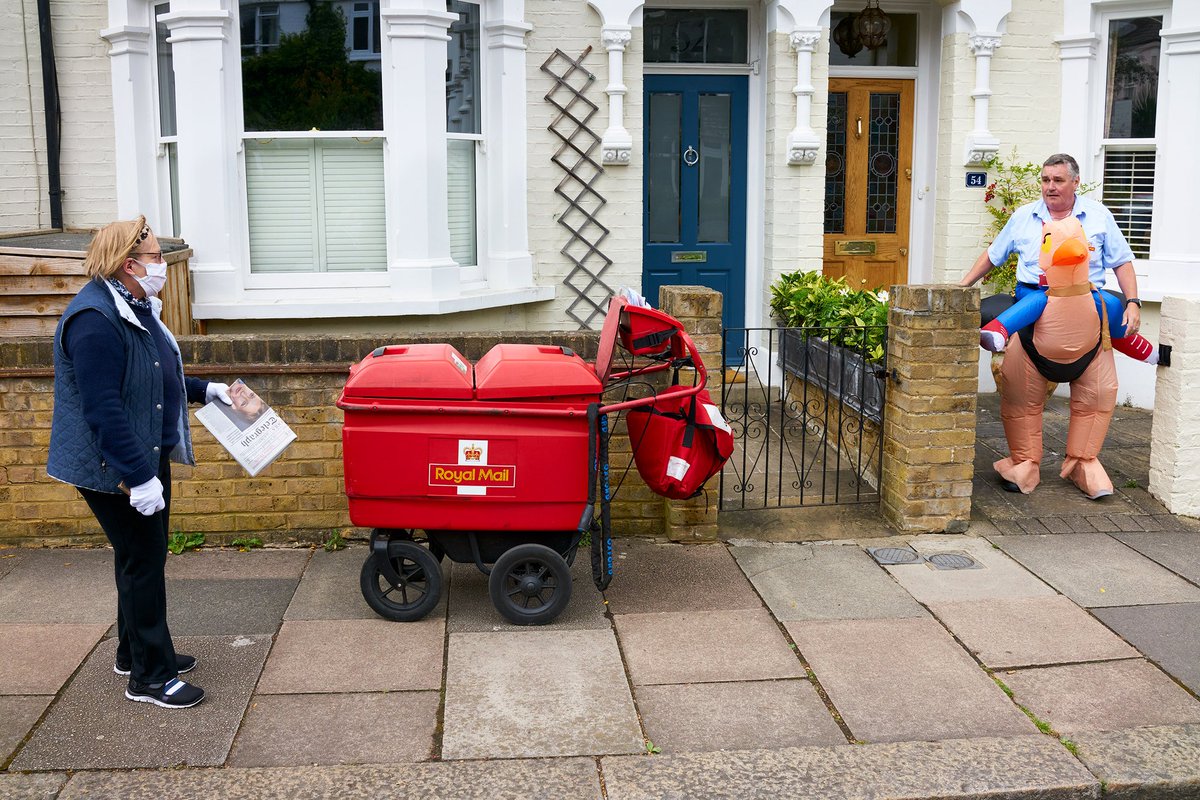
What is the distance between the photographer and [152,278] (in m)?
4.45

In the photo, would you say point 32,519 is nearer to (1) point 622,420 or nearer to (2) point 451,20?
(1) point 622,420

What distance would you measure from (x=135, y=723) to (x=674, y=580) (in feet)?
8.45

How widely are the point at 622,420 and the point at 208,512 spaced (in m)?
2.26

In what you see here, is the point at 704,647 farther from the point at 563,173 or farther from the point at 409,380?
the point at 563,173

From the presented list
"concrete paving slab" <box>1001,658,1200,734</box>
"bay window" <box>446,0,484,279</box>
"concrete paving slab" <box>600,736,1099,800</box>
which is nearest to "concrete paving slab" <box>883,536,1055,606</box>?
Answer: "concrete paving slab" <box>1001,658,1200,734</box>

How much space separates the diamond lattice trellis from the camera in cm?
905

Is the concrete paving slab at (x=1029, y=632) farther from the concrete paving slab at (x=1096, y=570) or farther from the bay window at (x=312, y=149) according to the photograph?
the bay window at (x=312, y=149)

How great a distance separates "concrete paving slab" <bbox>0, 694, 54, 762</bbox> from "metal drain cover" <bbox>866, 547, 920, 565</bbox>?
396cm

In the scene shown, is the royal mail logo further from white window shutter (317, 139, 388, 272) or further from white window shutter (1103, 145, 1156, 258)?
white window shutter (1103, 145, 1156, 258)

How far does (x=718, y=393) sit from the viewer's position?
A: 6371 millimetres

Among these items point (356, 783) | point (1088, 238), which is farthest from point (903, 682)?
point (1088, 238)

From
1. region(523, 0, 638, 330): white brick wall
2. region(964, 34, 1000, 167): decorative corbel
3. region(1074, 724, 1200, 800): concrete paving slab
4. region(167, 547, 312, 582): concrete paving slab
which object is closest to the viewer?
region(1074, 724, 1200, 800): concrete paving slab

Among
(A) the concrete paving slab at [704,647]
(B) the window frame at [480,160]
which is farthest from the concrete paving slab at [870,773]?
(B) the window frame at [480,160]

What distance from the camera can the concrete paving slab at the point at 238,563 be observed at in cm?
600
